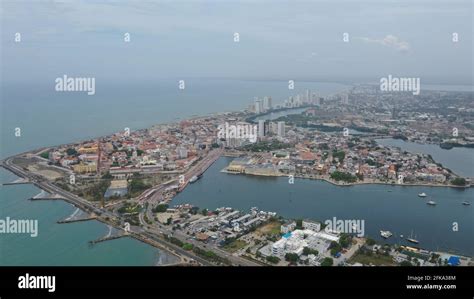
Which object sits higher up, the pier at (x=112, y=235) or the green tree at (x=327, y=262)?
the pier at (x=112, y=235)

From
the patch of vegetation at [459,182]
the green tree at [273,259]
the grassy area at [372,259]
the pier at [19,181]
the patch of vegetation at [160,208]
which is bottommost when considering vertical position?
the grassy area at [372,259]

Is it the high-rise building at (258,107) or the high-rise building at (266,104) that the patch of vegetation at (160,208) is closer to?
the high-rise building at (258,107)

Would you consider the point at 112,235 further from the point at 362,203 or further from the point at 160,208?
the point at 362,203

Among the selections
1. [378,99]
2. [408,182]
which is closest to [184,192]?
[408,182]

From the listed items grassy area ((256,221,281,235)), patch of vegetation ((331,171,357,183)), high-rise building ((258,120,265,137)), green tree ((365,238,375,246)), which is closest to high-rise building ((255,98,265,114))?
high-rise building ((258,120,265,137))

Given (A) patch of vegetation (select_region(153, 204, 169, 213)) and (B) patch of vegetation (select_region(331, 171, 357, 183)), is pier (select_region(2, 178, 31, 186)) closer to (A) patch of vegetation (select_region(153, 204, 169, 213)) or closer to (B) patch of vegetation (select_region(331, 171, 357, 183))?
(A) patch of vegetation (select_region(153, 204, 169, 213))

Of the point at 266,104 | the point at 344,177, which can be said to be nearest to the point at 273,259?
the point at 344,177

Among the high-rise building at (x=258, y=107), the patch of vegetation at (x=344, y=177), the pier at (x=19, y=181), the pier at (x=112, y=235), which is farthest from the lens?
the high-rise building at (x=258, y=107)

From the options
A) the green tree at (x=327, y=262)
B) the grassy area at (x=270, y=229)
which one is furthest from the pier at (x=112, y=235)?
the green tree at (x=327, y=262)
